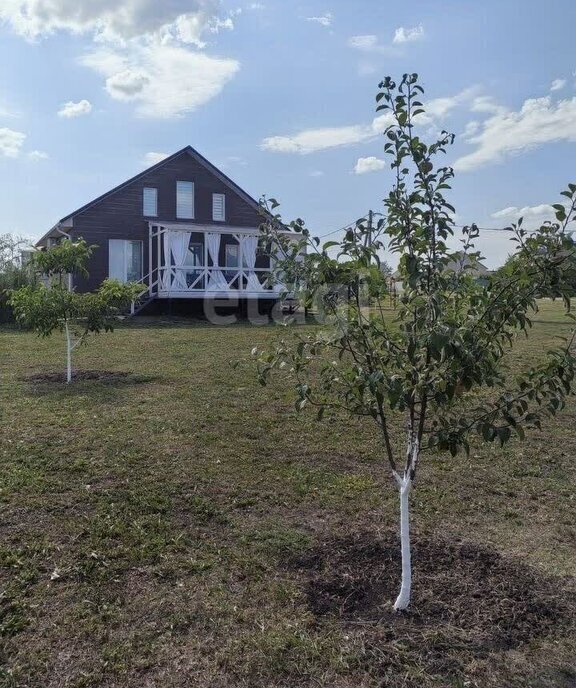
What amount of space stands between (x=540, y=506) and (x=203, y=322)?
1475cm

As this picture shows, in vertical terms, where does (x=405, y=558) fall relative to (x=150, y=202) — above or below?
below

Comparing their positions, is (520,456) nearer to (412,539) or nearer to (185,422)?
(412,539)

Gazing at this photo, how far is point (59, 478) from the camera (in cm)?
393

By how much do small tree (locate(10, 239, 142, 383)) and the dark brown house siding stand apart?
458 inches

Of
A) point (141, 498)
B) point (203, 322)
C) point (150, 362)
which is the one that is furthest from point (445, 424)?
point (203, 322)

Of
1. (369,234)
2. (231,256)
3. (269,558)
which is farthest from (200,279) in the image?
(369,234)

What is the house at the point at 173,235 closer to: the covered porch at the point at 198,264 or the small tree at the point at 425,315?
the covered porch at the point at 198,264

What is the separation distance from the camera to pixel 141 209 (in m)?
20.1

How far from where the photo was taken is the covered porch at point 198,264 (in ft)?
62.1

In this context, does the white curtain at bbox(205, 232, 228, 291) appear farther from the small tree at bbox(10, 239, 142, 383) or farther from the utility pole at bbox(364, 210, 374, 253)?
the utility pole at bbox(364, 210, 374, 253)

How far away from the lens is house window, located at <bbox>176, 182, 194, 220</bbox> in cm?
2077

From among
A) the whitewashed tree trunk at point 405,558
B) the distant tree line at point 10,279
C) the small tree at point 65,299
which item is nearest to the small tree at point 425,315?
the whitewashed tree trunk at point 405,558

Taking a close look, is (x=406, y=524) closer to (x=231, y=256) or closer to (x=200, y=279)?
(x=200, y=279)

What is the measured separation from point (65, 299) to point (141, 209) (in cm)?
1341
